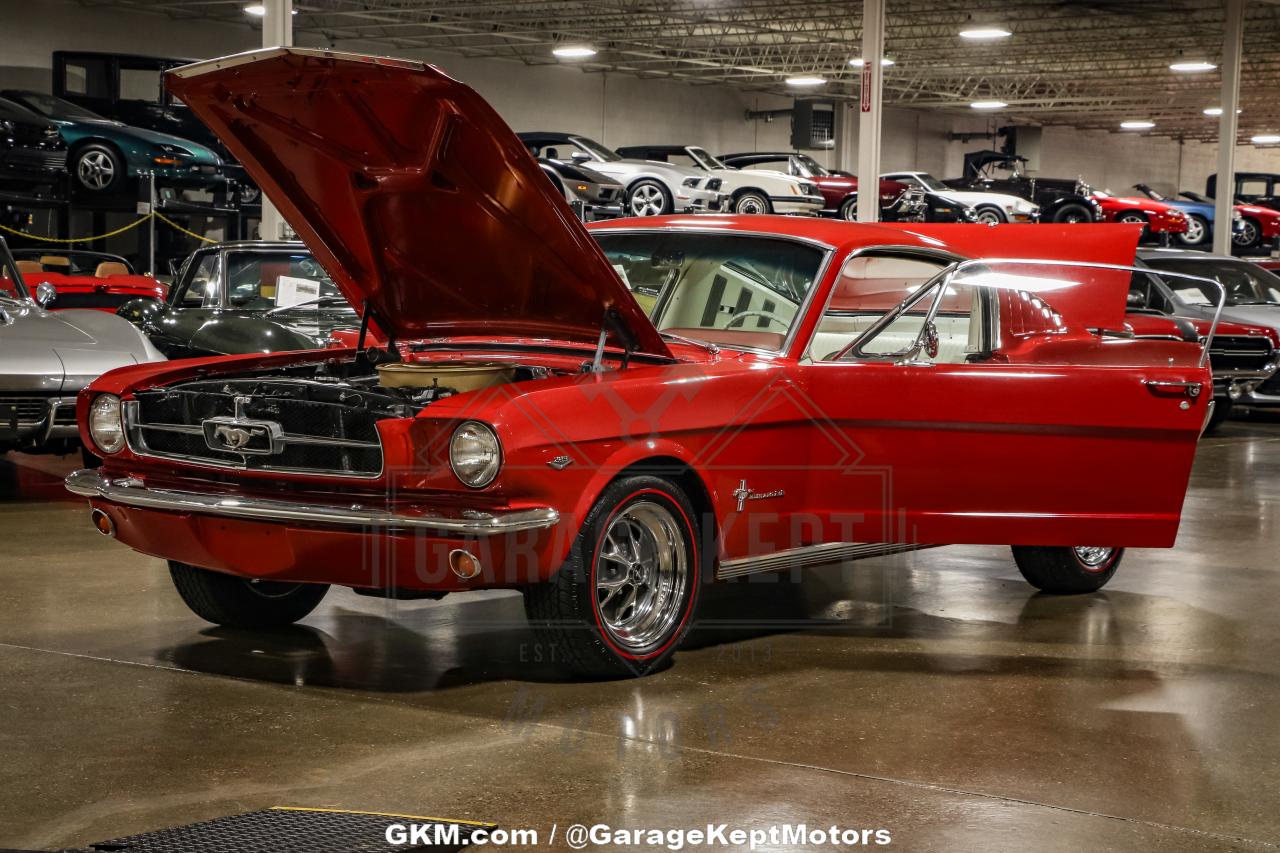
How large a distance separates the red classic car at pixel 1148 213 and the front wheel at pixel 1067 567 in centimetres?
2161

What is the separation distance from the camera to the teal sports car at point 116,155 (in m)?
17.9

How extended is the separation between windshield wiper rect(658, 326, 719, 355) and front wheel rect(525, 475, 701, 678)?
60cm

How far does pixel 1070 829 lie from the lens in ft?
11.1

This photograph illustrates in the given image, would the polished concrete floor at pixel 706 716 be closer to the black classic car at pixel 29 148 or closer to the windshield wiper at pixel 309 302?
the windshield wiper at pixel 309 302

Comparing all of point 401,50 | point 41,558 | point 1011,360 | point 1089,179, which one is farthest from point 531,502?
point 1089,179

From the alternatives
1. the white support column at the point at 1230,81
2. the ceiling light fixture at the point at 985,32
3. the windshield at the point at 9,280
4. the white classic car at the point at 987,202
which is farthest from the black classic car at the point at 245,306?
the ceiling light fixture at the point at 985,32

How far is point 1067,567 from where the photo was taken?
6.21m

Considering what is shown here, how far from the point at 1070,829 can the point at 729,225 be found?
8.91 feet

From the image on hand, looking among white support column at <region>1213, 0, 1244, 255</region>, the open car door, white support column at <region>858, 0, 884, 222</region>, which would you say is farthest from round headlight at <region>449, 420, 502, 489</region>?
white support column at <region>1213, 0, 1244, 255</region>

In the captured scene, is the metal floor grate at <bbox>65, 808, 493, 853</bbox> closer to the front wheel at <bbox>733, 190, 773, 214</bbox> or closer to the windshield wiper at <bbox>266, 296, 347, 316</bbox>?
the windshield wiper at <bbox>266, 296, 347, 316</bbox>

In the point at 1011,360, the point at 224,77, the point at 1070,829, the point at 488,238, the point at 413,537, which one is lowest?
the point at 1070,829

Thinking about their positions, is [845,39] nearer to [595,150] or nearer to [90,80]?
[595,150]

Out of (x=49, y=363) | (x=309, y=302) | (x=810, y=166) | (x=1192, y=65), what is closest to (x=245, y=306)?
Answer: (x=309, y=302)

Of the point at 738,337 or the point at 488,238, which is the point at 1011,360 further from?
the point at 488,238
